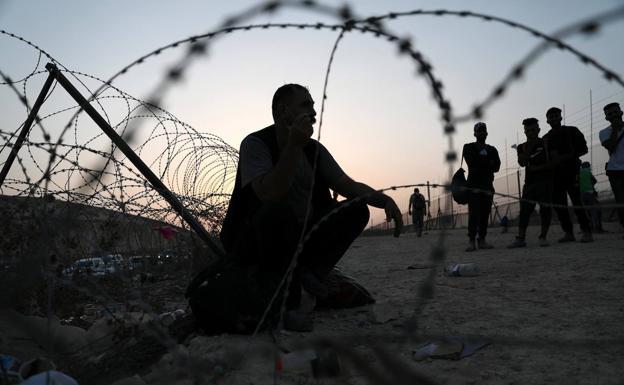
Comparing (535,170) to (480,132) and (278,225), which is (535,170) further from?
(278,225)

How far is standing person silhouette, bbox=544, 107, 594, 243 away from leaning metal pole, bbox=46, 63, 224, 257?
4.47 meters

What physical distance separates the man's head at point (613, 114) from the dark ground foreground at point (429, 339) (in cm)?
232

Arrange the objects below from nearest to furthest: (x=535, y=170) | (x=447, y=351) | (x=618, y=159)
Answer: (x=447, y=351), (x=618, y=159), (x=535, y=170)

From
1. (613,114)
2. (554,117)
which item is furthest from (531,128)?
(613,114)

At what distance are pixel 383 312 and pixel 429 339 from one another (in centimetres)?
210

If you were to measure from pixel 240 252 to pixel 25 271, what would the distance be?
1.17 meters

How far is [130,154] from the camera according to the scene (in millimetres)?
2852

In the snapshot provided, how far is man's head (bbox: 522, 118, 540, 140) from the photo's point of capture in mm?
6148

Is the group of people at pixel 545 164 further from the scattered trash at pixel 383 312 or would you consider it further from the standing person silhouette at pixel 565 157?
the scattered trash at pixel 383 312

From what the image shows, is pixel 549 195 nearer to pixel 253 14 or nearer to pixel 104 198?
pixel 104 198

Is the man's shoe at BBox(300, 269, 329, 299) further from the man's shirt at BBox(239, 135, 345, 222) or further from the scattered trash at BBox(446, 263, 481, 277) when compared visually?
the scattered trash at BBox(446, 263, 481, 277)

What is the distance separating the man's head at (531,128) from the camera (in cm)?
615

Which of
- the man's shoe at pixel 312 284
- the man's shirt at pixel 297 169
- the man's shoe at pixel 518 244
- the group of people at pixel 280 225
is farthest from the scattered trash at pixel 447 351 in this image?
the man's shoe at pixel 518 244

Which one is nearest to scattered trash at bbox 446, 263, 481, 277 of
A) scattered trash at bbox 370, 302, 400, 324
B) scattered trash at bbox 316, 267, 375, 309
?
scattered trash at bbox 370, 302, 400, 324
